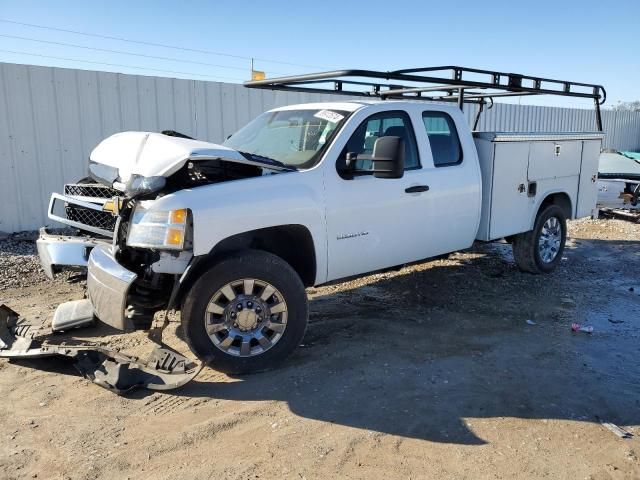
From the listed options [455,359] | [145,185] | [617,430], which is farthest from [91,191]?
[617,430]

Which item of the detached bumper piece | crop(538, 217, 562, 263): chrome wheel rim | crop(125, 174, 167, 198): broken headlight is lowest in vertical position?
the detached bumper piece

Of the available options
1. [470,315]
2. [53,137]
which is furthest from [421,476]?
[53,137]

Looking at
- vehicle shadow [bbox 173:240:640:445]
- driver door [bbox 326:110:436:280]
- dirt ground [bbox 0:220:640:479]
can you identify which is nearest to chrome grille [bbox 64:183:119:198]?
dirt ground [bbox 0:220:640:479]

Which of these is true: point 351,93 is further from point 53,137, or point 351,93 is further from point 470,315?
point 53,137

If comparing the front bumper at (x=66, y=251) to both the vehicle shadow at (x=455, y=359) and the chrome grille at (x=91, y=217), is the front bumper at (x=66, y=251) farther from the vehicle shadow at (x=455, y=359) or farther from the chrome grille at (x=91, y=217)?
the vehicle shadow at (x=455, y=359)

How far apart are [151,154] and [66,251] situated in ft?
3.21

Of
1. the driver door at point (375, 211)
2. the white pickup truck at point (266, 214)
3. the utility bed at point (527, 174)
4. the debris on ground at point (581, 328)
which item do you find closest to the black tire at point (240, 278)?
the white pickup truck at point (266, 214)

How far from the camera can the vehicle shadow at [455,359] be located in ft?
11.9

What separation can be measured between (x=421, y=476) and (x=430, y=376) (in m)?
1.22

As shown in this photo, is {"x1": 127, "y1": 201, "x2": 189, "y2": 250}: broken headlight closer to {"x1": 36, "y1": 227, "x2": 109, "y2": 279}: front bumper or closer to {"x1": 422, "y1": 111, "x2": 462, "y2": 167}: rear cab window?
{"x1": 36, "y1": 227, "x2": 109, "y2": 279}: front bumper

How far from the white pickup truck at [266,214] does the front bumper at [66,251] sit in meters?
0.02

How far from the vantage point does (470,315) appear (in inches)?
219

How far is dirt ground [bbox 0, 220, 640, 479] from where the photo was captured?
10.1 ft

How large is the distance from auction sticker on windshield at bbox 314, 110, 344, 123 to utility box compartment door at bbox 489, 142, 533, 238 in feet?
6.66
